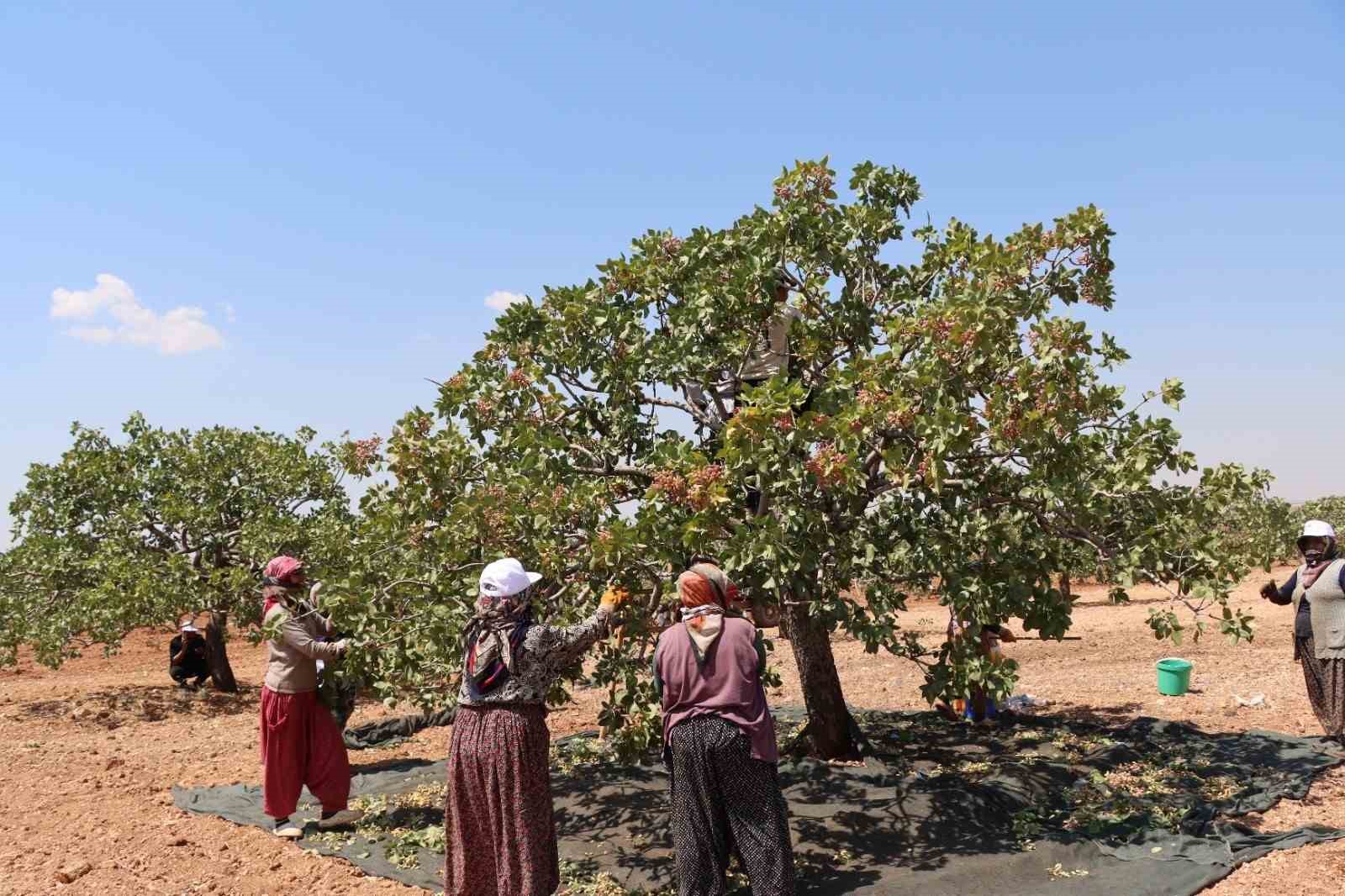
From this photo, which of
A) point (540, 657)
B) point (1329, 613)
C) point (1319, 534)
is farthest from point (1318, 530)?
point (540, 657)

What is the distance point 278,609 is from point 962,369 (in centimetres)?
459

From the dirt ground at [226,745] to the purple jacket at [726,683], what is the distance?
2438 millimetres

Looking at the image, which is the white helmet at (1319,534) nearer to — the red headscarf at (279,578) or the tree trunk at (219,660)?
the red headscarf at (279,578)

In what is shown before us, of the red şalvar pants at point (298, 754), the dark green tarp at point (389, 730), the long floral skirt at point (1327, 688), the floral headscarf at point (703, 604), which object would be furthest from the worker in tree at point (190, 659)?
the long floral skirt at point (1327, 688)

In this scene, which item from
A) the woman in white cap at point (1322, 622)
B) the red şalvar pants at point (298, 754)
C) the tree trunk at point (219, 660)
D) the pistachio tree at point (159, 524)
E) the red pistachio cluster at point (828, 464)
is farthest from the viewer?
the tree trunk at point (219, 660)

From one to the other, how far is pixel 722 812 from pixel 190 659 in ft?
36.7

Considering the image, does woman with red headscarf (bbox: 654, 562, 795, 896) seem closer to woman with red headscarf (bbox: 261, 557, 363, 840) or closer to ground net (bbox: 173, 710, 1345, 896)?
ground net (bbox: 173, 710, 1345, 896)

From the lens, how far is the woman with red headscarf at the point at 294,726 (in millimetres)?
6594

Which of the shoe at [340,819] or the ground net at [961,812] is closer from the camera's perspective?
the ground net at [961,812]

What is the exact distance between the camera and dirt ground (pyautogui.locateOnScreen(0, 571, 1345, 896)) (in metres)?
5.94

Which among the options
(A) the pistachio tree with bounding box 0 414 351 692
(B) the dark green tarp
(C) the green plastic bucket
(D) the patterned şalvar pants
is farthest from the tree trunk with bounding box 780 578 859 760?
(A) the pistachio tree with bounding box 0 414 351 692

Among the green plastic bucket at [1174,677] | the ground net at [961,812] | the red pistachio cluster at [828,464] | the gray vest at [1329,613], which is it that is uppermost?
the red pistachio cluster at [828,464]

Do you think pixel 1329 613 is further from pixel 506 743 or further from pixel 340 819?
pixel 340 819

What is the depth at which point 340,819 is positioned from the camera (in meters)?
6.80
